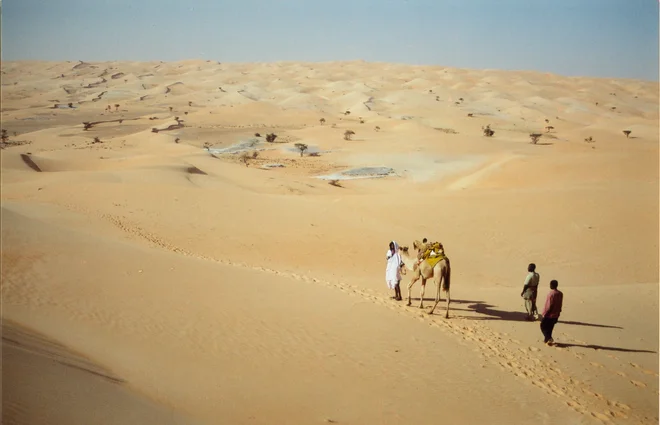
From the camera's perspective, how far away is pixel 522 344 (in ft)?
31.3

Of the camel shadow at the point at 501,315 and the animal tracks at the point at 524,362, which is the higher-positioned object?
the camel shadow at the point at 501,315

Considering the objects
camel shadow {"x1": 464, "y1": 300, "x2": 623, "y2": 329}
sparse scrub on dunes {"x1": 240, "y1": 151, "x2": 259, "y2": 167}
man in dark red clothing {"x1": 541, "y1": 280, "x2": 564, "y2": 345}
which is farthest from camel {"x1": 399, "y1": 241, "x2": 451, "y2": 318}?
sparse scrub on dunes {"x1": 240, "y1": 151, "x2": 259, "y2": 167}

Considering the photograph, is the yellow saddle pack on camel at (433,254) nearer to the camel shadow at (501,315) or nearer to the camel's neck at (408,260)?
the camel's neck at (408,260)

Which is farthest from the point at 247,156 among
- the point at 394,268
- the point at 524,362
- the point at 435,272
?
the point at 524,362

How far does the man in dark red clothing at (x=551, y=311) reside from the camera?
941 cm

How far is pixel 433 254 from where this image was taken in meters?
10.9

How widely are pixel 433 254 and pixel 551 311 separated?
253cm

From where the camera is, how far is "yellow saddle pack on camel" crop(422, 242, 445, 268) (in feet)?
35.4

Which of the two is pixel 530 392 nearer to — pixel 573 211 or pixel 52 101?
pixel 573 211

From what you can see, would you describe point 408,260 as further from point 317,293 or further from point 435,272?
point 317,293

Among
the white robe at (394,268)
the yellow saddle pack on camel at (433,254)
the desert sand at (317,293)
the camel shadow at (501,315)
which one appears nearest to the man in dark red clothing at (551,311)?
the desert sand at (317,293)

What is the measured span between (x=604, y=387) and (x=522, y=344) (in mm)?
1691

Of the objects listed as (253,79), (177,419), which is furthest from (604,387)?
(253,79)

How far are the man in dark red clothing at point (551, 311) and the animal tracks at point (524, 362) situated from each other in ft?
1.30
